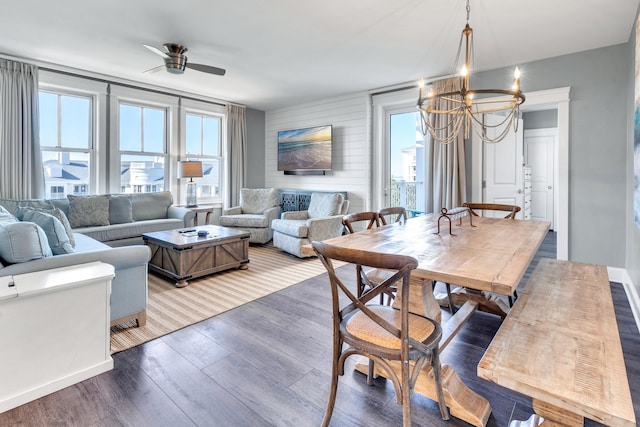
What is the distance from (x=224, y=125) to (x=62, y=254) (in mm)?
4712

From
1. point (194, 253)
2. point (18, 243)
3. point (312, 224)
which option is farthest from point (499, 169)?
point (18, 243)

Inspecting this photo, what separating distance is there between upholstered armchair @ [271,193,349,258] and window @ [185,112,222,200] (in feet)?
6.26

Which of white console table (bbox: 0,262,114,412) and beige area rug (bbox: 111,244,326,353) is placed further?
beige area rug (bbox: 111,244,326,353)

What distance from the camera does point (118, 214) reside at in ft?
15.5

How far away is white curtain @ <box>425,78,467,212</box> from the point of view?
453 centimetres

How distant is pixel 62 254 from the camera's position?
7.29ft

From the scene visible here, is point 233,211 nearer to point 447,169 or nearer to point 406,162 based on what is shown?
point 406,162

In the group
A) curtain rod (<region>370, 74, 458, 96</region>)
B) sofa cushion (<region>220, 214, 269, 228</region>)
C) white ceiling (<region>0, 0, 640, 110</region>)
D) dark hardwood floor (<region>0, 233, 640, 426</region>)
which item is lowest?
dark hardwood floor (<region>0, 233, 640, 426</region>)

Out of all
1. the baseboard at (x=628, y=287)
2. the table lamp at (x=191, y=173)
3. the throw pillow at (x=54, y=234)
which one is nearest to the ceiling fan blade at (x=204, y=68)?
the table lamp at (x=191, y=173)

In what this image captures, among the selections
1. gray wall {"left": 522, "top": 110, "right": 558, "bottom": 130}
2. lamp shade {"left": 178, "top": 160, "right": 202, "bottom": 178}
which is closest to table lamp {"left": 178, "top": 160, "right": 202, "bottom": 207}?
lamp shade {"left": 178, "top": 160, "right": 202, "bottom": 178}

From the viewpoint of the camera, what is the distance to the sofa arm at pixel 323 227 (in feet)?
15.6

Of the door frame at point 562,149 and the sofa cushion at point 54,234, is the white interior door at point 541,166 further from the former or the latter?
the sofa cushion at point 54,234

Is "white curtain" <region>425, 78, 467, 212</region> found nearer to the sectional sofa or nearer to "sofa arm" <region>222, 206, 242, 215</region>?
"sofa arm" <region>222, 206, 242, 215</region>

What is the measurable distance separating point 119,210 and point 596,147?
19.9 ft
